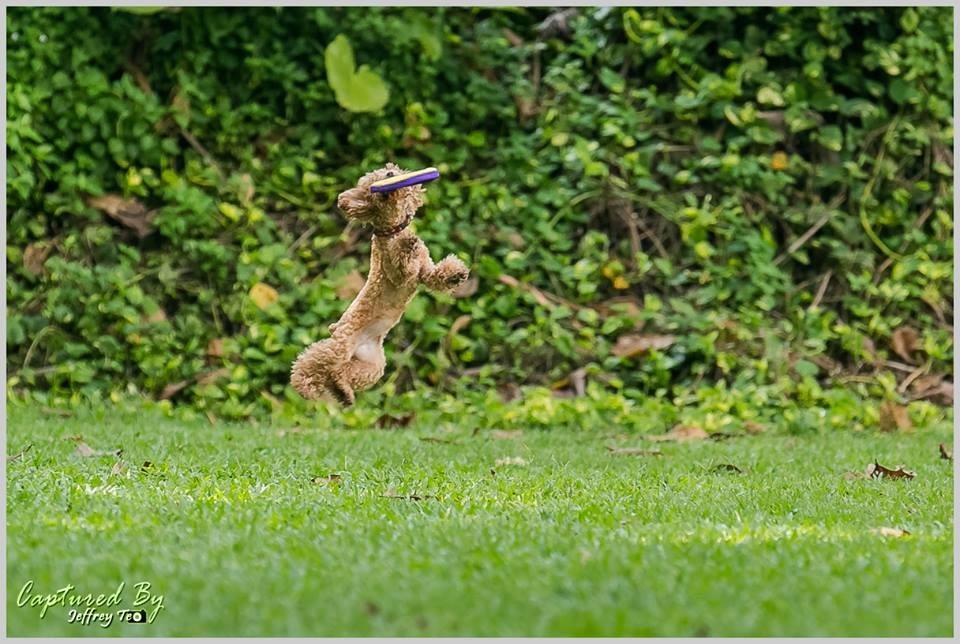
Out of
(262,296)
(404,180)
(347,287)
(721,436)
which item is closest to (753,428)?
(721,436)

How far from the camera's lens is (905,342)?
25.3ft

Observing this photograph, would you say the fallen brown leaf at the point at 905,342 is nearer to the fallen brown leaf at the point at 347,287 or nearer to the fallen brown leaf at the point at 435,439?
the fallen brown leaf at the point at 347,287

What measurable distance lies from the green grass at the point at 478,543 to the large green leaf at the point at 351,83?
266 centimetres

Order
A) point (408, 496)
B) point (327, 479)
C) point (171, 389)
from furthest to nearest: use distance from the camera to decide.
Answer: point (171, 389), point (327, 479), point (408, 496)

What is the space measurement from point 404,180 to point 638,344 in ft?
13.0

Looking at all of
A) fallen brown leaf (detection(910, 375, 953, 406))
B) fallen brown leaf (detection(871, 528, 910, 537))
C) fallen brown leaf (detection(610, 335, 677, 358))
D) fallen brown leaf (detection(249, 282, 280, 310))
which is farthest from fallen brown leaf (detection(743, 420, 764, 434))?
fallen brown leaf (detection(871, 528, 910, 537))

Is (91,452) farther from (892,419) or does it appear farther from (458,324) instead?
(892,419)

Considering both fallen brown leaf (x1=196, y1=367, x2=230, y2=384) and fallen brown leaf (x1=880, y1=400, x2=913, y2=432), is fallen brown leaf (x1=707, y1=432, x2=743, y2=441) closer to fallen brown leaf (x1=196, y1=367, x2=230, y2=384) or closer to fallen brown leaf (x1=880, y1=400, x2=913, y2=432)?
fallen brown leaf (x1=880, y1=400, x2=913, y2=432)

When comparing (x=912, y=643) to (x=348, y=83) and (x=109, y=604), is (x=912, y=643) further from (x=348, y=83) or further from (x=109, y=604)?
(x=348, y=83)

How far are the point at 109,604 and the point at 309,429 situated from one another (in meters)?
3.70

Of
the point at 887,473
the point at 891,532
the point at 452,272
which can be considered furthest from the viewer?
the point at 887,473

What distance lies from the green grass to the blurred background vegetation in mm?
2153

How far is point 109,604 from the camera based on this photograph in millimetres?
2615

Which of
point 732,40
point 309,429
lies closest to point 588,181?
point 732,40
